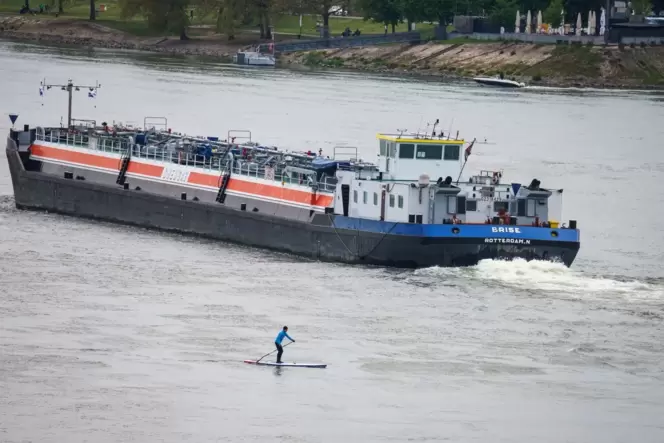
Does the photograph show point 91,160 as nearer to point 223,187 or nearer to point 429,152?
point 223,187

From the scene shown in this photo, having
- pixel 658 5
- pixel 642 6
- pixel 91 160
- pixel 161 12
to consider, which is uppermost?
pixel 658 5

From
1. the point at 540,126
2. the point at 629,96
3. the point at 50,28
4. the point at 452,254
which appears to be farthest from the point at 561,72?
the point at 452,254

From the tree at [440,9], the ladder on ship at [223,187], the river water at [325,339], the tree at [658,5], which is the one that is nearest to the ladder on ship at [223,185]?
the ladder on ship at [223,187]

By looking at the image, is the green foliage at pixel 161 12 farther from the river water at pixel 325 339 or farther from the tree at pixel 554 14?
the river water at pixel 325 339

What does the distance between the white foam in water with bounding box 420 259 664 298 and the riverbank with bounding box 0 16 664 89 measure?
86842 mm

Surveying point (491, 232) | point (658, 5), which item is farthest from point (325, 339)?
point (658, 5)

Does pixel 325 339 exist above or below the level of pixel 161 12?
below

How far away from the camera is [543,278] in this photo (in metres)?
54.0

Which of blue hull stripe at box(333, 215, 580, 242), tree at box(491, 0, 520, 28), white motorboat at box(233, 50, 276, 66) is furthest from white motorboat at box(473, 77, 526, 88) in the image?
blue hull stripe at box(333, 215, 580, 242)

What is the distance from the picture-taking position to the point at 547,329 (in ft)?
160

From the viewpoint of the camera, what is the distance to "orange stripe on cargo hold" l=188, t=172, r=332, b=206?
5938cm

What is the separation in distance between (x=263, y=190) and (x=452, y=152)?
744cm

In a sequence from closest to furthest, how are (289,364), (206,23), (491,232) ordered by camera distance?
(289,364)
(491,232)
(206,23)

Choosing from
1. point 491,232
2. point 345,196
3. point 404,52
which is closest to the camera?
point 491,232
